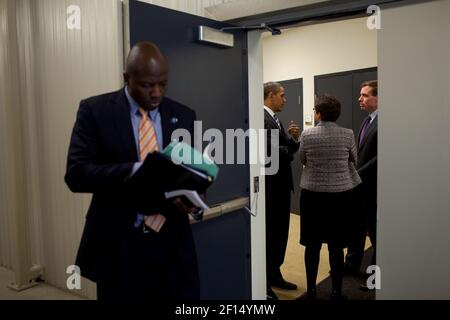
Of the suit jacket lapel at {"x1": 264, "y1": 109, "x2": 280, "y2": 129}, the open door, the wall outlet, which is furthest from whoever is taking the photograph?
the suit jacket lapel at {"x1": 264, "y1": 109, "x2": 280, "y2": 129}

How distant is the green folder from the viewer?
1297 millimetres

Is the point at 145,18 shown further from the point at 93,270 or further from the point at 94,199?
the point at 93,270

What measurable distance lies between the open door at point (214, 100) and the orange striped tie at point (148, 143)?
20.2 inches

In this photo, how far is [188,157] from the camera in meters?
1.33

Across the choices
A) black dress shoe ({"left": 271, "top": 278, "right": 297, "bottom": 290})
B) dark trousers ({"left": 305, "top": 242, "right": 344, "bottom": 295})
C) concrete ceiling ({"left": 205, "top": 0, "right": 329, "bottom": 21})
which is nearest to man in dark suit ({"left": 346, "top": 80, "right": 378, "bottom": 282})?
dark trousers ({"left": 305, "top": 242, "right": 344, "bottom": 295})

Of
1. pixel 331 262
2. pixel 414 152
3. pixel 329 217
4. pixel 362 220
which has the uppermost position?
pixel 414 152

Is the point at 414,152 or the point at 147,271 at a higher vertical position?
the point at 414,152

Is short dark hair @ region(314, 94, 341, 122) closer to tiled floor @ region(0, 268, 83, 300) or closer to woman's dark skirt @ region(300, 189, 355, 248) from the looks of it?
woman's dark skirt @ region(300, 189, 355, 248)

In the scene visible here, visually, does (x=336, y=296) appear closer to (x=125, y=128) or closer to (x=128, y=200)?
(x=128, y=200)

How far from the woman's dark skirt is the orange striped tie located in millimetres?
1547

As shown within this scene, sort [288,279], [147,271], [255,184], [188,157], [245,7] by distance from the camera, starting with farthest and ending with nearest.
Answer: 1. [288,279]
2. [255,184]
3. [245,7]
4. [147,271]
5. [188,157]

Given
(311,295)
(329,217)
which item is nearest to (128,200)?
(329,217)

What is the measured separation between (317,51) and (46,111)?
3.60 meters
